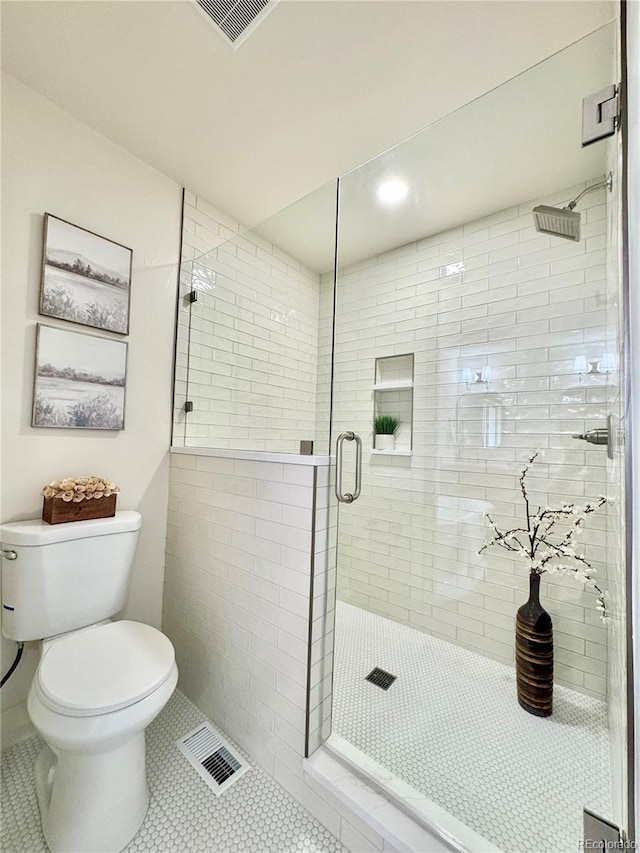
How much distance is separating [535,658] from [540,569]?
1.16 feet

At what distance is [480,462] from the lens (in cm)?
183

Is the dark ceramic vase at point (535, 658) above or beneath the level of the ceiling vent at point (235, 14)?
beneath

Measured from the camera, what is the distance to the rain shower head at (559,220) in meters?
1.50

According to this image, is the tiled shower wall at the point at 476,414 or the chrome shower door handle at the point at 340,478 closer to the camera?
the chrome shower door handle at the point at 340,478

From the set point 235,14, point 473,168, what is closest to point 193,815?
point 235,14

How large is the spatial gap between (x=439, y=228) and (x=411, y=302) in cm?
42

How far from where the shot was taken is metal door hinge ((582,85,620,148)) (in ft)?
2.27

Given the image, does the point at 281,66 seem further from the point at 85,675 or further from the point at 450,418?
Result: the point at 85,675

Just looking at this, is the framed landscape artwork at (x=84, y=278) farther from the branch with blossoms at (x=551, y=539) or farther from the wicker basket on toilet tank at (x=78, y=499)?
the branch with blossoms at (x=551, y=539)

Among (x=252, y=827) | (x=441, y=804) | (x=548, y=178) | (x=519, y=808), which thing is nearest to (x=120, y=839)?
(x=252, y=827)

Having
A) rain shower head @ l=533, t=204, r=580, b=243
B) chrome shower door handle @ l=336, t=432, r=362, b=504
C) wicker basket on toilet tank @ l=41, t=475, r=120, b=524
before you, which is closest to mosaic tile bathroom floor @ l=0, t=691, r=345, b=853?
wicker basket on toilet tank @ l=41, t=475, r=120, b=524

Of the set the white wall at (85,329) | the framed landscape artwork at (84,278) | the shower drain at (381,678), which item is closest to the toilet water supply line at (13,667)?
the white wall at (85,329)

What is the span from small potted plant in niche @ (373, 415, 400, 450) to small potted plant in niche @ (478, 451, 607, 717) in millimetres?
704

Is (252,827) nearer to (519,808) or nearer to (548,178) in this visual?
(519,808)
